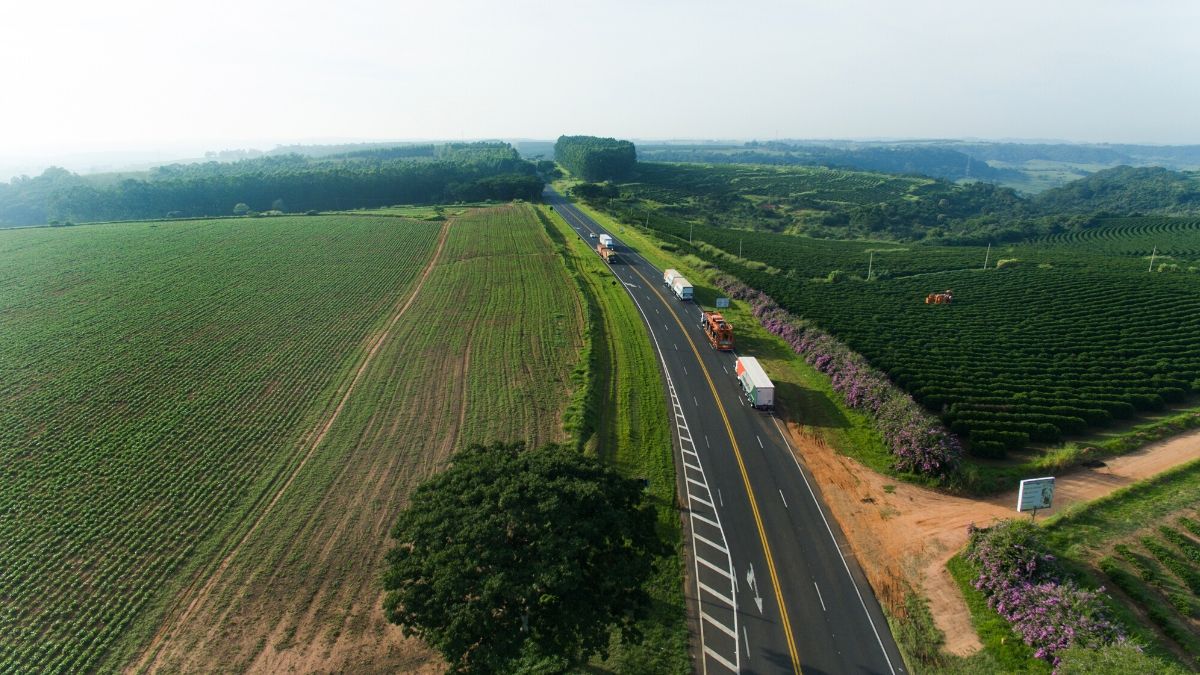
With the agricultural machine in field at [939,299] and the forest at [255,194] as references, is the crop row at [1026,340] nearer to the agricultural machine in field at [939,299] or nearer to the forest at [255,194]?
the agricultural machine in field at [939,299]

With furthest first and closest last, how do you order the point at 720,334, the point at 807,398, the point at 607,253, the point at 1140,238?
1. the point at 1140,238
2. the point at 607,253
3. the point at 720,334
4. the point at 807,398

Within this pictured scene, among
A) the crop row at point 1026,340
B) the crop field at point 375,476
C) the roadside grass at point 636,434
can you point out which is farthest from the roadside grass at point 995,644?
the crop field at point 375,476

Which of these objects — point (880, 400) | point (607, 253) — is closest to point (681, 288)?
point (607, 253)

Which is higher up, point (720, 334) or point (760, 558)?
point (720, 334)

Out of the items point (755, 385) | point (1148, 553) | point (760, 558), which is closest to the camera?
point (1148, 553)

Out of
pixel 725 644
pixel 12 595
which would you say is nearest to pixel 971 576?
pixel 725 644

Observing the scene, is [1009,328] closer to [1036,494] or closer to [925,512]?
[1036,494]
